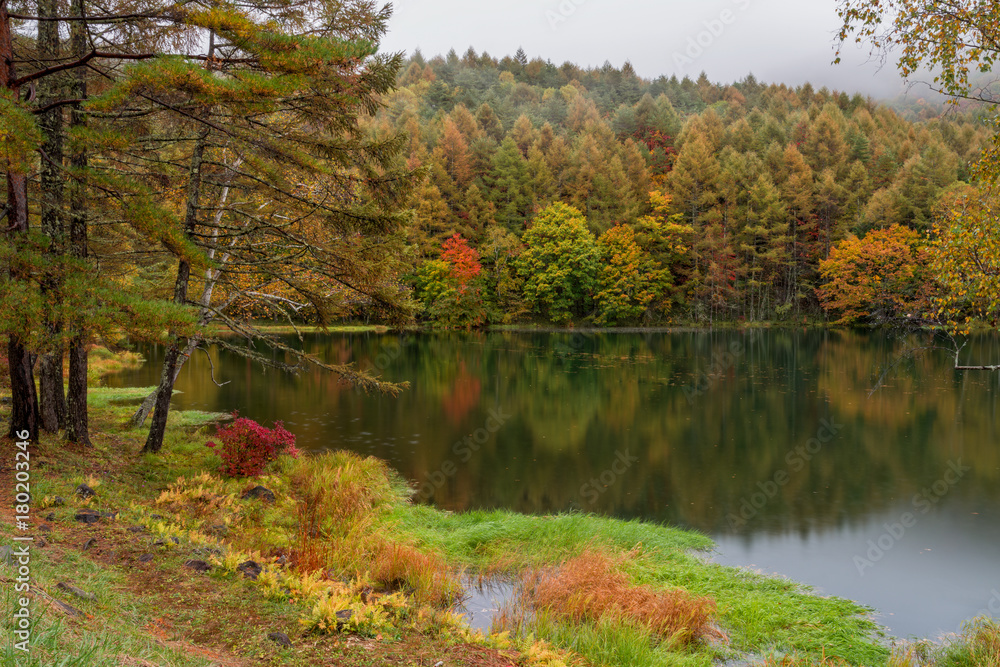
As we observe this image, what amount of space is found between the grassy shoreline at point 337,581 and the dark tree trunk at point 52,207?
93 cm

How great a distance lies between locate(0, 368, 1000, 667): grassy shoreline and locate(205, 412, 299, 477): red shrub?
1.00 ft

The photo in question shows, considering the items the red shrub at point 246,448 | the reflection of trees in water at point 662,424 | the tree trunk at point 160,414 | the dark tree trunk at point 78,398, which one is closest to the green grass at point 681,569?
the reflection of trees in water at point 662,424

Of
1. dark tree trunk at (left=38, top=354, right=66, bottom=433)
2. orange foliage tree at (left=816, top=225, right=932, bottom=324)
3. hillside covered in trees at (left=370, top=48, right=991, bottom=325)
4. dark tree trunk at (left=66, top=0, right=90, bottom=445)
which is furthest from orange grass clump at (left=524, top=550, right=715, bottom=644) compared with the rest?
orange foliage tree at (left=816, top=225, right=932, bottom=324)

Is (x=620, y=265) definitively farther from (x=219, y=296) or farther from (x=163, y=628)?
(x=163, y=628)

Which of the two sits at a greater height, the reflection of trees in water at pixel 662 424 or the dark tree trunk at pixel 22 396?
the dark tree trunk at pixel 22 396

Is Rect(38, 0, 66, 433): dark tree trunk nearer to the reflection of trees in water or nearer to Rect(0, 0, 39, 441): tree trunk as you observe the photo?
Rect(0, 0, 39, 441): tree trunk

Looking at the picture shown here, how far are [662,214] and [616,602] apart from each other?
Result: 181 feet

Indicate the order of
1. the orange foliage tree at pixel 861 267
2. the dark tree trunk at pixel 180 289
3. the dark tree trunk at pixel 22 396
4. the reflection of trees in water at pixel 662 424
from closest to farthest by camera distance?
the dark tree trunk at pixel 22 396, the dark tree trunk at pixel 180 289, the reflection of trees in water at pixel 662 424, the orange foliage tree at pixel 861 267

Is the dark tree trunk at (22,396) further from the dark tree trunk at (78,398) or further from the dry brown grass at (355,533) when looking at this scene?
the dry brown grass at (355,533)

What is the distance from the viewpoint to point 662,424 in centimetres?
1928

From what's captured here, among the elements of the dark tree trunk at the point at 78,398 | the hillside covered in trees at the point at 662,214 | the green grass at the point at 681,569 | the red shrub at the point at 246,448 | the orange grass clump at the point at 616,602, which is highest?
the hillside covered in trees at the point at 662,214

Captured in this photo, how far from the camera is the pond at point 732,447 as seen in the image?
10070 millimetres

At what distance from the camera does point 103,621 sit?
13.6 ft

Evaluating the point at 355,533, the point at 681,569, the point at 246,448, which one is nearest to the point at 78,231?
the point at 246,448
